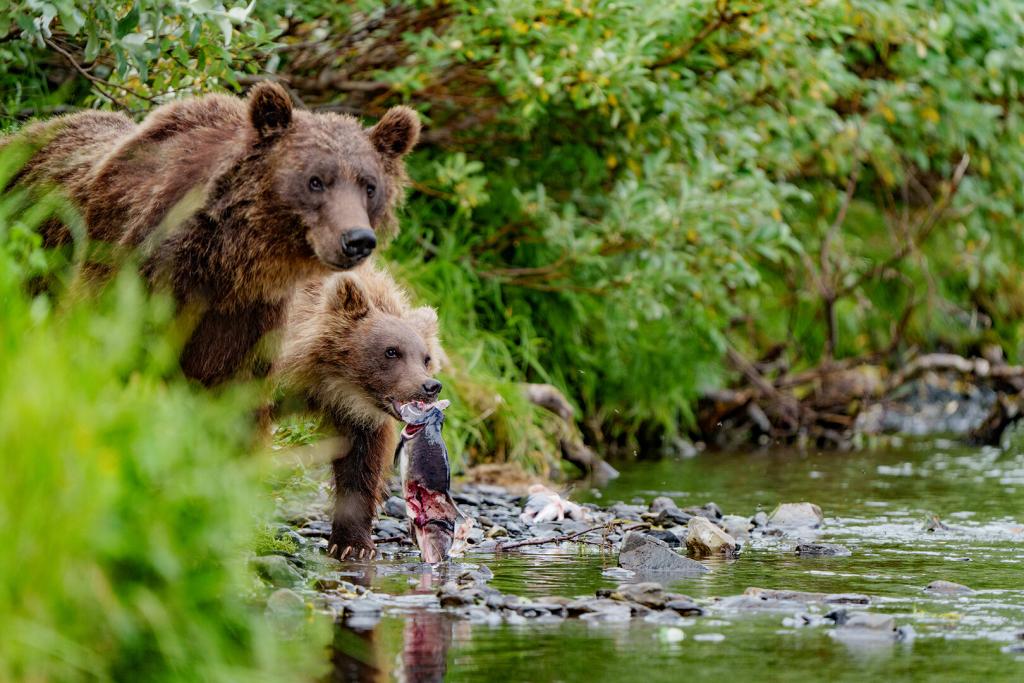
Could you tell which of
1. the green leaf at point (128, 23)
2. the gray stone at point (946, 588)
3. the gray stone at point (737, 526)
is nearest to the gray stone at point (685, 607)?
the gray stone at point (946, 588)

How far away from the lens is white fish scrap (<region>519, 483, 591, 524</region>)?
727cm

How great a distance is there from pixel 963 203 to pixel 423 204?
541 centimetres

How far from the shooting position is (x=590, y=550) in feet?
21.4

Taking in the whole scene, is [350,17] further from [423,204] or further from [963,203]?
[963,203]

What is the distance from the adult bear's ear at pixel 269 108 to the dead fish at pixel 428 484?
141 cm

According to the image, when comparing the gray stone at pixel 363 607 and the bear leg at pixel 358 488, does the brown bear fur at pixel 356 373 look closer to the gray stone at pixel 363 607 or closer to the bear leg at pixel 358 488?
the bear leg at pixel 358 488

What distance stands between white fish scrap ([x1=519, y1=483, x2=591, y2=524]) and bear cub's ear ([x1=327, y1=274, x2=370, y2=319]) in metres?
1.46

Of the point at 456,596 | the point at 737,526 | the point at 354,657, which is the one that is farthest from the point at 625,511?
the point at 354,657

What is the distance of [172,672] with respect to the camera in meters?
3.21

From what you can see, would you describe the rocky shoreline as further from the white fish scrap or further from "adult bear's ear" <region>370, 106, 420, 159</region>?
"adult bear's ear" <region>370, 106, 420, 159</region>

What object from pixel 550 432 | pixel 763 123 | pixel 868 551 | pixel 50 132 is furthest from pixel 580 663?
pixel 763 123

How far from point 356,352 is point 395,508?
129cm

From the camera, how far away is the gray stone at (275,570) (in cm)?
495

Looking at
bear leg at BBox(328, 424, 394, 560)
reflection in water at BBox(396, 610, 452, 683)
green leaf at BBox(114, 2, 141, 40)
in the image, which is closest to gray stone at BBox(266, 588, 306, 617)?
reflection in water at BBox(396, 610, 452, 683)
